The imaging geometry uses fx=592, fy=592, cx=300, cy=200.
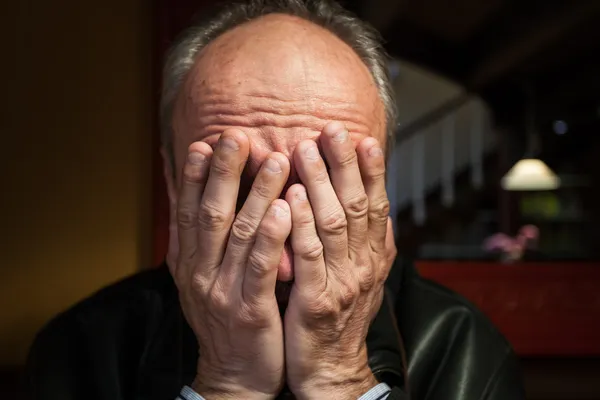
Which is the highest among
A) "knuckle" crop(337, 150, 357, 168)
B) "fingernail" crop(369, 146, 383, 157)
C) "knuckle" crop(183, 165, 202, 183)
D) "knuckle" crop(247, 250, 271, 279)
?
"fingernail" crop(369, 146, 383, 157)

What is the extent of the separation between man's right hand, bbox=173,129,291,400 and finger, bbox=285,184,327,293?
0.02 m

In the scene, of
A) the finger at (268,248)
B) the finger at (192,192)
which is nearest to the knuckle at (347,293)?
the finger at (268,248)

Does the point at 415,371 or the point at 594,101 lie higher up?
the point at 594,101

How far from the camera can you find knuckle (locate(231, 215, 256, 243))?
0.75m

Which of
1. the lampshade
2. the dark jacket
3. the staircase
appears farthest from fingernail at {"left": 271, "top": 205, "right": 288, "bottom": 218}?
the lampshade

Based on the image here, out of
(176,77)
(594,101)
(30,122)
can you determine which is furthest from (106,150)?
(594,101)

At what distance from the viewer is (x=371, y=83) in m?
0.93

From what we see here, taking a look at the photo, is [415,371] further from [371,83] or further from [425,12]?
[425,12]

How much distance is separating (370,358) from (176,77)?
1.81 feet

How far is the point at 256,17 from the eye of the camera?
0.97 meters

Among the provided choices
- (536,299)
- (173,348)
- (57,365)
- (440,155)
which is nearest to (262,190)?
(173,348)

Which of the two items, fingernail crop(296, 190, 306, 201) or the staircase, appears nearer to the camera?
fingernail crop(296, 190, 306, 201)

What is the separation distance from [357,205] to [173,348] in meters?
0.43

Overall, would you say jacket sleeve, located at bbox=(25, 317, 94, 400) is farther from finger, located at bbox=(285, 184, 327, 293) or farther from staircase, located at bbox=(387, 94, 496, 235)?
staircase, located at bbox=(387, 94, 496, 235)
